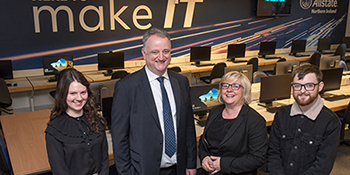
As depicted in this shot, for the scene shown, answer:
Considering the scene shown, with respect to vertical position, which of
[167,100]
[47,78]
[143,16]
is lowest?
[47,78]

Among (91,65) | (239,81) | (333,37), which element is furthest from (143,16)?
(333,37)

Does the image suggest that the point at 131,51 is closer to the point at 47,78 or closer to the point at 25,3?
the point at 47,78

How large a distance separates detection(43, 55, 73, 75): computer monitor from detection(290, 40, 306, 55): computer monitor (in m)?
6.62

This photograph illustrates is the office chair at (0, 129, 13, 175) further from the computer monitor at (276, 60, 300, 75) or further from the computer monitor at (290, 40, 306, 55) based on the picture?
the computer monitor at (290, 40, 306, 55)

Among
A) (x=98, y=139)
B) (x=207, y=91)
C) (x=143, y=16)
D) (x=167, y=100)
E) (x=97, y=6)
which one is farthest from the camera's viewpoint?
(x=143, y=16)

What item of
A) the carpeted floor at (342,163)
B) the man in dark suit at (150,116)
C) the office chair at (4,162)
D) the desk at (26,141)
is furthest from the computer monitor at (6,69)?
the carpeted floor at (342,163)

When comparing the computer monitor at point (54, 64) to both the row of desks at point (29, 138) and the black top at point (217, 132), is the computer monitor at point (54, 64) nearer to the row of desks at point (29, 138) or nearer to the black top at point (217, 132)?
the row of desks at point (29, 138)

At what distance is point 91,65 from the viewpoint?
21.2ft

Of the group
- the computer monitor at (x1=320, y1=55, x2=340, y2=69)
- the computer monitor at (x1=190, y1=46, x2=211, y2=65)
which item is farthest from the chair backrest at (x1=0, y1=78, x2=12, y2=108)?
the computer monitor at (x1=320, y1=55, x2=340, y2=69)

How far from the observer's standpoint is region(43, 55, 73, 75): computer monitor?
5.71 meters

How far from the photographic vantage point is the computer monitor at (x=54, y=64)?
5.71 m

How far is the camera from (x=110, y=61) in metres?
6.25

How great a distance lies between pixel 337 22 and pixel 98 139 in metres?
10.7

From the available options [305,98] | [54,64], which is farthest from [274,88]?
[54,64]
